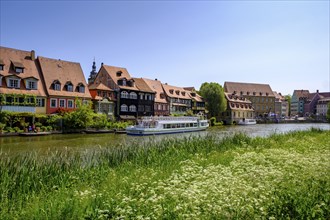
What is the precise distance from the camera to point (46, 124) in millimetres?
41250

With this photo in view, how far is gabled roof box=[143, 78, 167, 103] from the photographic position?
6857 centimetres

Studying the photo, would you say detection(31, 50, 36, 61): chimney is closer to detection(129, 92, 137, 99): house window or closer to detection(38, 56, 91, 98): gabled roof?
detection(38, 56, 91, 98): gabled roof

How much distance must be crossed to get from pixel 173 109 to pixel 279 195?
220 ft

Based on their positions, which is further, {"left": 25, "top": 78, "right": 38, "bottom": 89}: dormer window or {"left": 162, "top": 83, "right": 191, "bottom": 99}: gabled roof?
{"left": 162, "top": 83, "right": 191, "bottom": 99}: gabled roof

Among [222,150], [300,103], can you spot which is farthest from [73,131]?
[300,103]

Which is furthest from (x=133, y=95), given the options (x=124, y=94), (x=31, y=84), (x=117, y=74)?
(x=31, y=84)

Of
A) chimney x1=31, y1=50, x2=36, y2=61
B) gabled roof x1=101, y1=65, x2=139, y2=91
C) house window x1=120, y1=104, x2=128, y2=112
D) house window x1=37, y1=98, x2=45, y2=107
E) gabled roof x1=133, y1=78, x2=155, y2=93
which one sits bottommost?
house window x1=120, y1=104, x2=128, y2=112

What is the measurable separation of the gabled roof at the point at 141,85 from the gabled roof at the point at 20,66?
21720 mm

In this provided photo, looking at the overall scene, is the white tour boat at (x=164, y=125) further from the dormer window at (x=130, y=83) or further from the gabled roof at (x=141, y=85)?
the dormer window at (x=130, y=83)

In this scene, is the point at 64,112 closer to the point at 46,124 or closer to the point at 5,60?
the point at 46,124

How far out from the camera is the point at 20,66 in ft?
139

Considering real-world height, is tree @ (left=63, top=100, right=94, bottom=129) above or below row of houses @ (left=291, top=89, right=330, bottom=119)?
below

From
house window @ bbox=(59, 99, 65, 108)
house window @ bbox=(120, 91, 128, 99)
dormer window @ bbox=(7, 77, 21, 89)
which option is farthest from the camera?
house window @ bbox=(120, 91, 128, 99)

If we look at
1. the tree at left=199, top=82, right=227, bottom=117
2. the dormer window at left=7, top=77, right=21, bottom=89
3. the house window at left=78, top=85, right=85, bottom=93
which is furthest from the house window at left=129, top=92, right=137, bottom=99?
the tree at left=199, top=82, right=227, bottom=117
